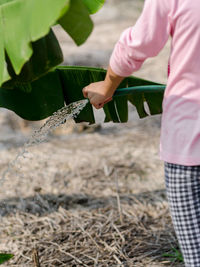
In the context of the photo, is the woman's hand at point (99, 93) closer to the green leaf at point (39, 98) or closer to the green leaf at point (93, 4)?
the green leaf at point (93, 4)

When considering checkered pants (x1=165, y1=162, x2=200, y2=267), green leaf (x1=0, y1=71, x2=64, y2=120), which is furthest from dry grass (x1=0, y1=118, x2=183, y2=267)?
checkered pants (x1=165, y1=162, x2=200, y2=267)

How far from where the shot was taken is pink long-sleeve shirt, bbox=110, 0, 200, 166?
1210mm

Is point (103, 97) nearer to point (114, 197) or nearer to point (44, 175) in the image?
point (114, 197)

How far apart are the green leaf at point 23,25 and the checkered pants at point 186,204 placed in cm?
49

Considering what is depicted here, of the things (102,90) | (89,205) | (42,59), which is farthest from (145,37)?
(89,205)

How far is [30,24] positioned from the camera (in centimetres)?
120

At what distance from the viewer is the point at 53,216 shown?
99.3 inches

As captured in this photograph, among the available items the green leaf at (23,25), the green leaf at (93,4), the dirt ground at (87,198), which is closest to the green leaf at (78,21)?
the green leaf at (23,25)

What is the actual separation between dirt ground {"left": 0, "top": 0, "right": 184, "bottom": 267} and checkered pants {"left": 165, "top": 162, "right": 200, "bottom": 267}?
2.29ft

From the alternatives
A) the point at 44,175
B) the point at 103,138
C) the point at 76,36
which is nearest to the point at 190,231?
the point at 76,36

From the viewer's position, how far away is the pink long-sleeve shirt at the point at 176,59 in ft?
3.97

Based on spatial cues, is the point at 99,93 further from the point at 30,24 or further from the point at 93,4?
the point at 93,4

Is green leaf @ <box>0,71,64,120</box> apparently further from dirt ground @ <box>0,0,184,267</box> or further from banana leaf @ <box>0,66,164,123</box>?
dirt ground @ <box>0,0,184,267</box>

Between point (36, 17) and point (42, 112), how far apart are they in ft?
2.68
